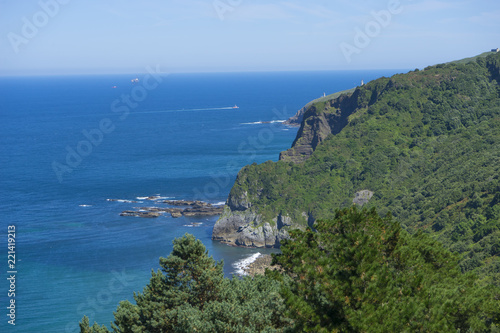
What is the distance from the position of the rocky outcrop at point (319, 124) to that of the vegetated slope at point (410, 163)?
327mm

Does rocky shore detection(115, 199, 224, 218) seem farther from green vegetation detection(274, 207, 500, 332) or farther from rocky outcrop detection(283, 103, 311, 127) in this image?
rocky outcrop detection(283, 103, 311, 127)

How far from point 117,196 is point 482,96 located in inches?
2613

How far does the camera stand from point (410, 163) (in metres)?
84.9

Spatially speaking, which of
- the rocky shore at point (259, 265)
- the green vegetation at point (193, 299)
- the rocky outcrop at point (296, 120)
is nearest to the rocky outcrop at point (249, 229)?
the rocky shore at point (259, 265)

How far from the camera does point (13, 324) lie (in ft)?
184

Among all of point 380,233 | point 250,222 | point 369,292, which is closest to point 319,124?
point 250,222

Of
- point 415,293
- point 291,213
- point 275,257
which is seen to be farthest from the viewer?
point 291,213

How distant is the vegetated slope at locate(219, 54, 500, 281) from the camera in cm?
6456

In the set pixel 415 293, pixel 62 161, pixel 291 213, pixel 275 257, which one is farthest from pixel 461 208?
pixel 62 161

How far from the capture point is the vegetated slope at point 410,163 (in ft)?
212

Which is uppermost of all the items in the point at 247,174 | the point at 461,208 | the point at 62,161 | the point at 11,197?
the point at 62,161

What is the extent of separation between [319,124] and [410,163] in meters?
Answer: 22.4

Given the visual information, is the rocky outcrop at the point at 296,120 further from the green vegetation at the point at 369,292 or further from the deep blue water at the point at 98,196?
the green vegetation at the point at 369,292

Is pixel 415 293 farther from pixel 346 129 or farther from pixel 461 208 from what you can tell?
pixel 346 129
